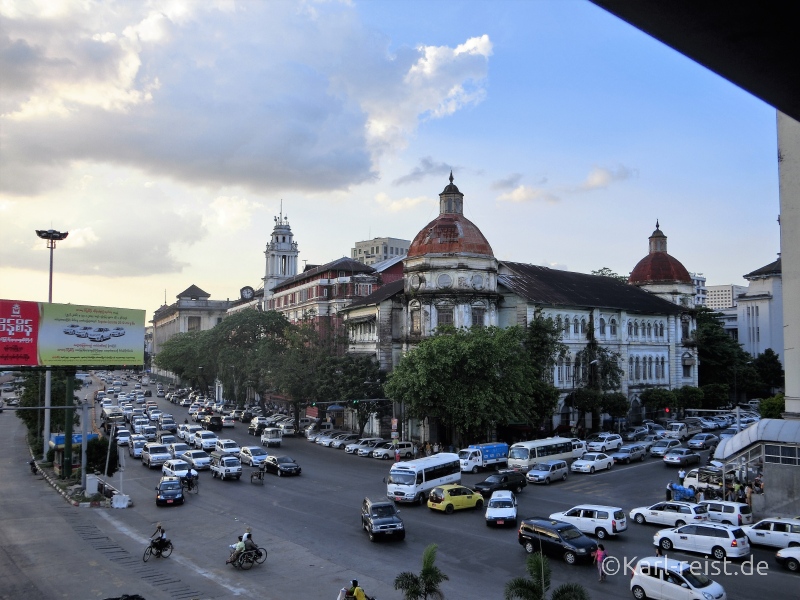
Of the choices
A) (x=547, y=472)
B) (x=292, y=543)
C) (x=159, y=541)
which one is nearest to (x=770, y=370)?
(x=547, y=472)

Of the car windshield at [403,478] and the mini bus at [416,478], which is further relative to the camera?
the car windshield at [403,478]

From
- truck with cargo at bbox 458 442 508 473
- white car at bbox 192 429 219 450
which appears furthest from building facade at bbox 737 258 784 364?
white car at bbox 192 429 219 450

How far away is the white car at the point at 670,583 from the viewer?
1736cm

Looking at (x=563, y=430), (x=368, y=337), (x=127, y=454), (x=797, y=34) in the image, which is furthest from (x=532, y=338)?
(x=797, y=34)

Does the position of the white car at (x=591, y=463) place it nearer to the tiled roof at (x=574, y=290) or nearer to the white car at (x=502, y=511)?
the white car at (x=502, y=511)

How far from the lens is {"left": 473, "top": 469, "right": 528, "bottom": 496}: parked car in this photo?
32.6 m

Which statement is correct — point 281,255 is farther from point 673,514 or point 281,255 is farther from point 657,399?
point 673,514

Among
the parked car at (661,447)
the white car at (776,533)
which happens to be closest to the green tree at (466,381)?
the parked car at (661,447)

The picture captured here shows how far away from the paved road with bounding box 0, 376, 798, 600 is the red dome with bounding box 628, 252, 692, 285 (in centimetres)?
4092

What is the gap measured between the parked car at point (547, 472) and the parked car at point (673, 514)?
8997 millimetres

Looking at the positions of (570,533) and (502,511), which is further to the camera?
(502,511)

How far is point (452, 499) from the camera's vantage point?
1189 inches

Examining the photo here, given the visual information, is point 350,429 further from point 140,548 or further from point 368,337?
point 140,548

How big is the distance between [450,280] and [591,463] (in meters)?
18.4
